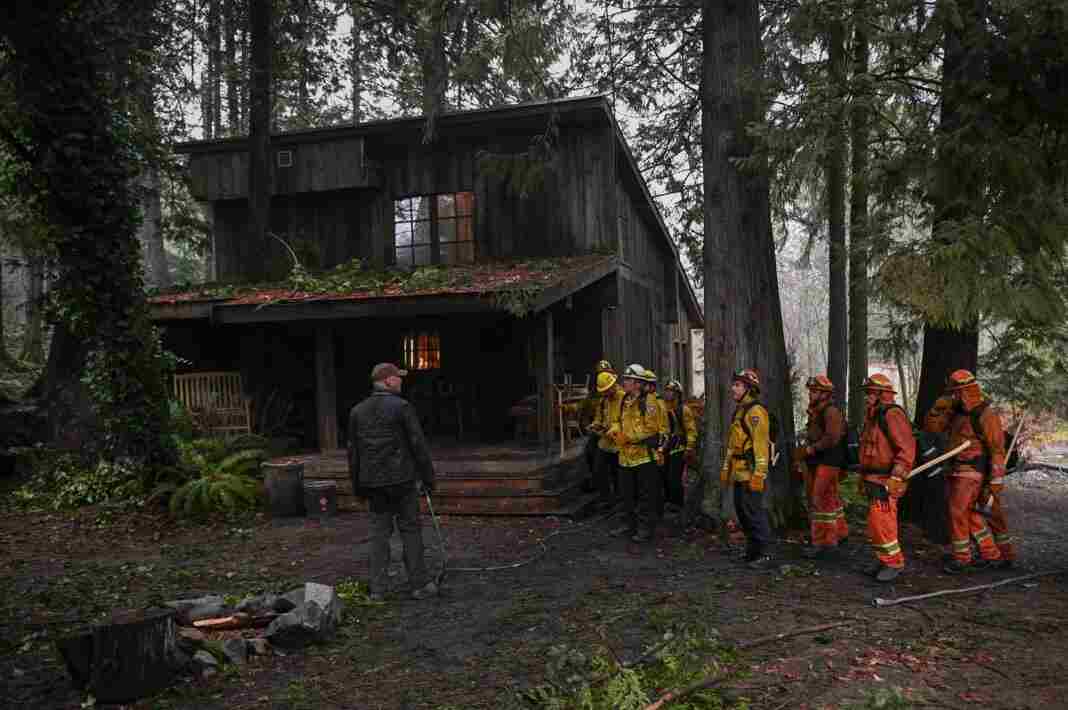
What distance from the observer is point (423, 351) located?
1616 centimetres

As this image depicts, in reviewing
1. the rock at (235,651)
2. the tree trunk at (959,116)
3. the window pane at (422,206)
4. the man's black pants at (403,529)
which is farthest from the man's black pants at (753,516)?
the window pane at (422,206)

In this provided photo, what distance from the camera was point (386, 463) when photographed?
266 inches

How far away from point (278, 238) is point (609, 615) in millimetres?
12765

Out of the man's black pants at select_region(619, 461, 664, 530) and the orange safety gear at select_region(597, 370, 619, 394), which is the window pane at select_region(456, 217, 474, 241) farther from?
the man's black pants at select_region(619, 461, 664, 530)

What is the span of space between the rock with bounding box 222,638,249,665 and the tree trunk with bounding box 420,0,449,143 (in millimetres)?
8165

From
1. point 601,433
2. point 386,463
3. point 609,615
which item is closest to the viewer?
point 609,615

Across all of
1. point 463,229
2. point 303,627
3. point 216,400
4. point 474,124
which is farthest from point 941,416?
point 216,400

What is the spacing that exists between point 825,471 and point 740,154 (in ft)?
12.6

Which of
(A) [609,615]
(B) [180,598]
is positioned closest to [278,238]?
(B) [180,598]

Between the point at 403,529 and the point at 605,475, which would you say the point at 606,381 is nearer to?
the point at 605,475

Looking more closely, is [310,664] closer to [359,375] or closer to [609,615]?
[609,615]

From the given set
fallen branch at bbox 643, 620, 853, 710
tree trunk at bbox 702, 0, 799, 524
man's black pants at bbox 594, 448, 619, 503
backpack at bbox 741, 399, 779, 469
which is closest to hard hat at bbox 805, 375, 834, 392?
backpack at bbox 741, 399, 779, 469

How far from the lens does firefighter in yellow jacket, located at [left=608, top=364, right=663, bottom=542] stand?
8.84m

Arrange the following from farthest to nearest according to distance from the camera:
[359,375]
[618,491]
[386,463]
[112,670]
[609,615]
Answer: [359,375] < [618,491] < [386,463] < [609,615] < [112,670]
